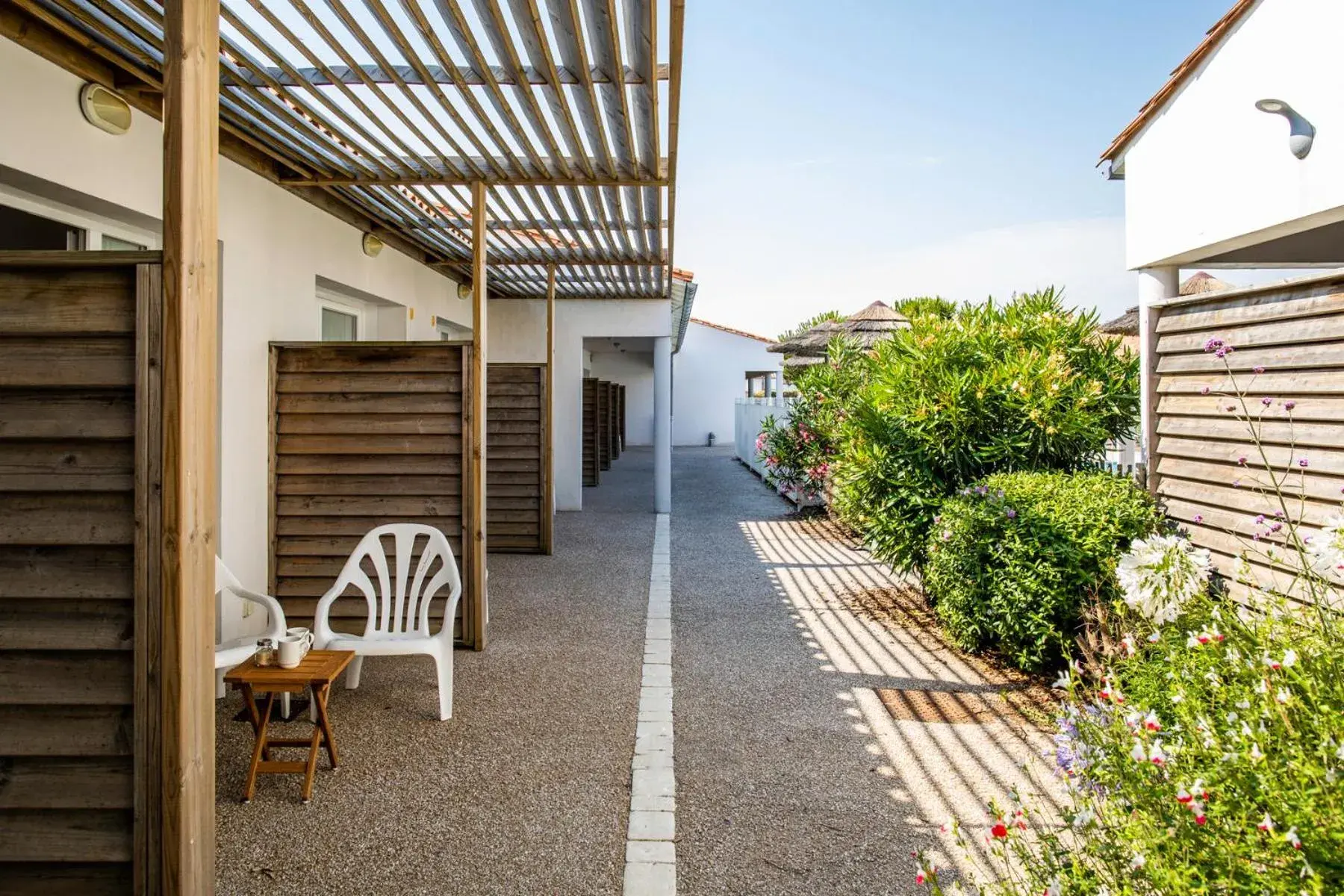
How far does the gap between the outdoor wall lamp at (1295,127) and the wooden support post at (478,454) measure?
14.2 feet

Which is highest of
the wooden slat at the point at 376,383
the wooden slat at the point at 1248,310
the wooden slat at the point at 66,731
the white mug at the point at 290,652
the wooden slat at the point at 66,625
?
the wooden slat at the point at 1248,310

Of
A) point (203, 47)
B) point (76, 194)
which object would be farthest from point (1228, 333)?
point (76, 194)

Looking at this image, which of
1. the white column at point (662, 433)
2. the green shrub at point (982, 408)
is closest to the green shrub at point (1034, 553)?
the green shrub at point (982, 408)

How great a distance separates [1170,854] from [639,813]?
6.65 ft

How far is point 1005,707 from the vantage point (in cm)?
443

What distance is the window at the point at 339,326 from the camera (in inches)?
284

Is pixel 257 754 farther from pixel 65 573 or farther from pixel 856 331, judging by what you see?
pixel 856 331

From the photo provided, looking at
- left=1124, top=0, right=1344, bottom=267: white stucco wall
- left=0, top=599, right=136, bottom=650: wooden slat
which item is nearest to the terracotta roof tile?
left=1124, top=0, right=1344, bottom=267: white stucco wall

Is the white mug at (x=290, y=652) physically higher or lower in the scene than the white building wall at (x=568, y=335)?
lower

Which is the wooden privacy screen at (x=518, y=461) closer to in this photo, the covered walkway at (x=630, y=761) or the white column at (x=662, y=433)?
the covered walkway at (x=630, y=761)

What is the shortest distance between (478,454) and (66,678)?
10.7ft

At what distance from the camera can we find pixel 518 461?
29.7ft

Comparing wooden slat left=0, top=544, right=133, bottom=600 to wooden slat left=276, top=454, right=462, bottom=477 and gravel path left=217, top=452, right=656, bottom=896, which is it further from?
wooden slat left=276, top=454, right=462, bottom=477

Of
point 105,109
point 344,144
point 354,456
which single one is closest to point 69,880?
point 105,109
